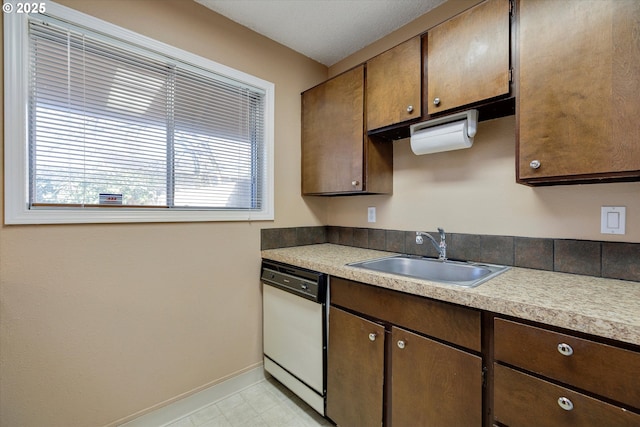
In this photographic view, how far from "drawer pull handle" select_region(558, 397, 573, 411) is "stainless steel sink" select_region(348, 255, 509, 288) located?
56 cm

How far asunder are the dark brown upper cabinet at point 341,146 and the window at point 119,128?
43 centimetres

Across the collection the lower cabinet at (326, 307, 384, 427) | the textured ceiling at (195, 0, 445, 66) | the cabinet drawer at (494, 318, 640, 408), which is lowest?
the lower cabinet at (326, 307, 384, 427)

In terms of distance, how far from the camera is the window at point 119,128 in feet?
4.24

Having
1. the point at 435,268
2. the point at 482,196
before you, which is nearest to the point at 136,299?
the point at 435,268

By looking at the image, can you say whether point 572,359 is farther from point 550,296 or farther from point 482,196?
point 482,196

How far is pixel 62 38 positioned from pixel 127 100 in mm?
348

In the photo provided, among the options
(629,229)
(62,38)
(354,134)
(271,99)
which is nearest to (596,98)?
(629,229)

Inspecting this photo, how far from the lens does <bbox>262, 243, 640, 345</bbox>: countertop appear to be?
2.60ft

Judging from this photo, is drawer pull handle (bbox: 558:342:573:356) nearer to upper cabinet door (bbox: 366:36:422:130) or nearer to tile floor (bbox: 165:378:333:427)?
upper cabinet door (bbox: 366:36:422:130)

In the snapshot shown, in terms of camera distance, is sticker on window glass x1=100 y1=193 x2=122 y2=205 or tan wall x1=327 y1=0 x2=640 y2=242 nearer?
tan wall x1=327 y1=0 x2=640 y2=242

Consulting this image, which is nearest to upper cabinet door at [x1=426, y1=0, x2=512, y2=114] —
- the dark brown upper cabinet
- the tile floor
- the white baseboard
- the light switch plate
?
the dark brown upper cabinet

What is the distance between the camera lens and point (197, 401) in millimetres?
1790

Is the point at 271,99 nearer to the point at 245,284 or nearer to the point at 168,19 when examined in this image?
the point at 168,19

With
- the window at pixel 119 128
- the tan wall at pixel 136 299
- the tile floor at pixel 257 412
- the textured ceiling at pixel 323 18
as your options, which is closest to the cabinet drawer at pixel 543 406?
the tile floor at pixel 257 412
